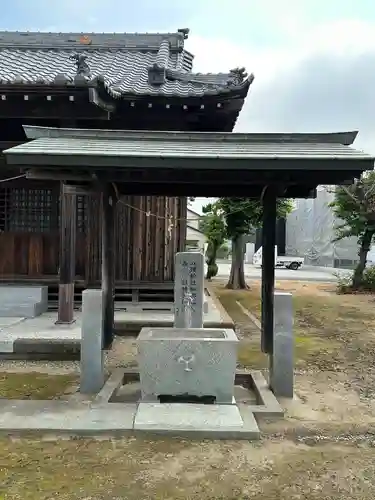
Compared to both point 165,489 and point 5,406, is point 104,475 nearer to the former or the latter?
point 165,489

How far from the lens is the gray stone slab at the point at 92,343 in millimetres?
5246

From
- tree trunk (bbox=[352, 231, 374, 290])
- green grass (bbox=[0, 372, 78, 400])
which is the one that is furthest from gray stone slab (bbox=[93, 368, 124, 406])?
tree trunk (bbox=[352, 231, 374, 290])

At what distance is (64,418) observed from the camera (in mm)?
4445

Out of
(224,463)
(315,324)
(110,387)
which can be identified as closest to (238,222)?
(315,324)

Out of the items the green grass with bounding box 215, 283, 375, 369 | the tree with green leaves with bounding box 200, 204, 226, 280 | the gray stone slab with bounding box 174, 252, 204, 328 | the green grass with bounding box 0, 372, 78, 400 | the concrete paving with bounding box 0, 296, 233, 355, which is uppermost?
the tree with green leaves with bounding box 200, 204, 226, 280

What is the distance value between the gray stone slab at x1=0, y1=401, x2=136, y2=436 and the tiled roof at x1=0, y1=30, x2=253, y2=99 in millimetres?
4854

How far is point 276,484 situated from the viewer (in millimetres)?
3359

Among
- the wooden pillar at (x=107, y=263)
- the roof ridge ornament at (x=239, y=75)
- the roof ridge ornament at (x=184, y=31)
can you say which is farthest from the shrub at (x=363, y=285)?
the wooden pillar at (x=107, y=263)

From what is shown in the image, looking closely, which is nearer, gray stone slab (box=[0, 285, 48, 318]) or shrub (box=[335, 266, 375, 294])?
gray stone slab (box=[0, 285, 48, 318])

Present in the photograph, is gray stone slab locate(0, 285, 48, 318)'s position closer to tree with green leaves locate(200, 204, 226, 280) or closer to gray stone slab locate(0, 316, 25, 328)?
gray stone slab locate(0, 316, 25, 328)

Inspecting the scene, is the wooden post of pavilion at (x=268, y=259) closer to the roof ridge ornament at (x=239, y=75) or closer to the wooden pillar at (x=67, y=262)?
the roof ridge ornament at (x=239, y=75)

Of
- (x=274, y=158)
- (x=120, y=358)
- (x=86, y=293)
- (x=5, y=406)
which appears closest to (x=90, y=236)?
(x=120, y=358)

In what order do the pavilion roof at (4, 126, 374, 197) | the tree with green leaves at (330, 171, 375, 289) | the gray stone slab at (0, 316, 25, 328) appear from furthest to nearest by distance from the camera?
the tree with green leaves at (330, 171, 375, 289) → the gray stone slab at (0, 316, 25, 328) → the pavilion roof at (4, 126, 374, 197)

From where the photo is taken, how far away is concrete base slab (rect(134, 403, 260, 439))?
13.5ft
